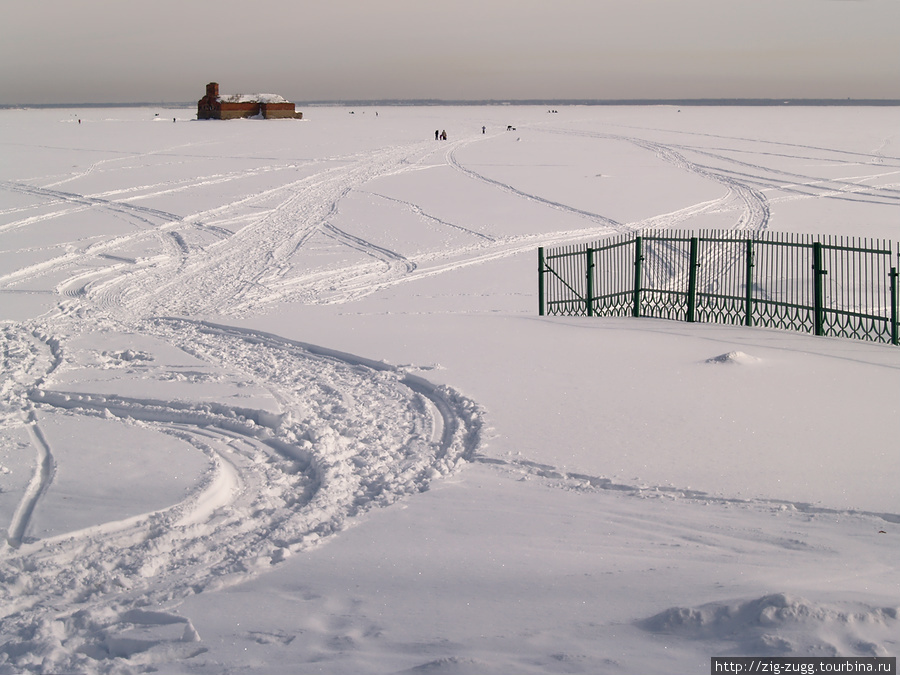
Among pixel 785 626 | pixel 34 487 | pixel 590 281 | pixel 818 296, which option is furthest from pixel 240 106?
pixel 785 626

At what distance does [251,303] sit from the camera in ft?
49.0

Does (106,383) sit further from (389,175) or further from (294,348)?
(389,175)

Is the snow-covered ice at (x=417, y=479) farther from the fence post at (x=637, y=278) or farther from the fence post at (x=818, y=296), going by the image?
the fence post at (x=637, y=278)

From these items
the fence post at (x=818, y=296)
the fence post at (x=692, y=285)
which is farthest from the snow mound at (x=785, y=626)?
the fence post at (x=692, y=285)

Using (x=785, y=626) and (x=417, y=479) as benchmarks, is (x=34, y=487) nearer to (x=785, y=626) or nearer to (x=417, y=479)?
(x=417, y=479)

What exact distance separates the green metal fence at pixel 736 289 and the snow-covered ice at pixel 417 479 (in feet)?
2.73

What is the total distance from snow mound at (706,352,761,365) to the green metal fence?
2687mm

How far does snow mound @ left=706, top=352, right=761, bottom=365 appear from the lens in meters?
9.81

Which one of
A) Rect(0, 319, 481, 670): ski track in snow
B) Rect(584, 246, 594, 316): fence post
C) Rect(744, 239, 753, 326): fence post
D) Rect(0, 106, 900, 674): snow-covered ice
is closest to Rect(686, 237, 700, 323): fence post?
Rect(744, 239, 753, 326): fence post

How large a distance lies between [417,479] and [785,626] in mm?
3507

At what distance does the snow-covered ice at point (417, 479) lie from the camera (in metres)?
A: 4.29

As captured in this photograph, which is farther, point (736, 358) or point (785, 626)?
point (736, 358)

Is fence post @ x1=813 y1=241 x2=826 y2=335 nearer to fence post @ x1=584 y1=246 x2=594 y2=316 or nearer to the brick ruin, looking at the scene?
fence post @ x1=584 y1=246 x2=594 y2=316

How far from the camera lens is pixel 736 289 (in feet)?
46.3
